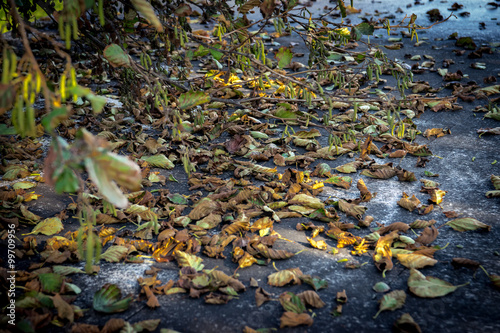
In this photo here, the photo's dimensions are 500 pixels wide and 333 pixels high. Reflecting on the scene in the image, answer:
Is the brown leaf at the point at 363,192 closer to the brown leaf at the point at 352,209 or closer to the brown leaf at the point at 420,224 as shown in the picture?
the brown leaf at the point at 352,209

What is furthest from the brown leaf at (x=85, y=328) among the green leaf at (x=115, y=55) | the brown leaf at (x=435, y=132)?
the brown leaf at (x=435, y=132)

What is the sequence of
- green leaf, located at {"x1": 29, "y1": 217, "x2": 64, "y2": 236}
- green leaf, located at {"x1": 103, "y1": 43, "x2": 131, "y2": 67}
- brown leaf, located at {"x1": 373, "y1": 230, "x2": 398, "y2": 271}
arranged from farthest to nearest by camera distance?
green leaf, located at {"x1": 29, "y1": 217, "x2": 64, "y2": 236}, brown leaf, located at {"x1": 373, "y1": 230, "x2": 398, "y2": 271}, green leaf, located at {"x1": 103, "y1": 43, "x2": 131, "y2": 67}

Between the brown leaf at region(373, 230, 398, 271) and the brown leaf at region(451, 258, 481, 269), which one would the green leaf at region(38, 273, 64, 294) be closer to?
the brown leaf at region(373, 230, 398, 271)

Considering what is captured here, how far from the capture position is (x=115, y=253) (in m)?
1.61

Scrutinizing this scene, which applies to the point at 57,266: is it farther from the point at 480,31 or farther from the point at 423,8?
the point at 423,8

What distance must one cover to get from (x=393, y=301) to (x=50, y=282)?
1.20 metres

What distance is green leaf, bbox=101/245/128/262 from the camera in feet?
5.21

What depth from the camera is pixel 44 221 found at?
1.80 metres

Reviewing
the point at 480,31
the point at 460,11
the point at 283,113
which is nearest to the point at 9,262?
the point at 283,113

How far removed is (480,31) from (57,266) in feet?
17.7

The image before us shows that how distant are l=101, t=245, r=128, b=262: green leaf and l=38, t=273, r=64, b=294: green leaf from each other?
0.19 meters

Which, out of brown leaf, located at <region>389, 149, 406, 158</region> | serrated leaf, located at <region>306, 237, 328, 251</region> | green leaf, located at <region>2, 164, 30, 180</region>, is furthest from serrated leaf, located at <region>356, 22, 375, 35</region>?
green leaf, located at <region>2, 164, 30, 180</region>

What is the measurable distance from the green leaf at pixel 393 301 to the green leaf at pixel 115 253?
99cm

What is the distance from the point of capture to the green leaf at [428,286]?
4.43 ft
